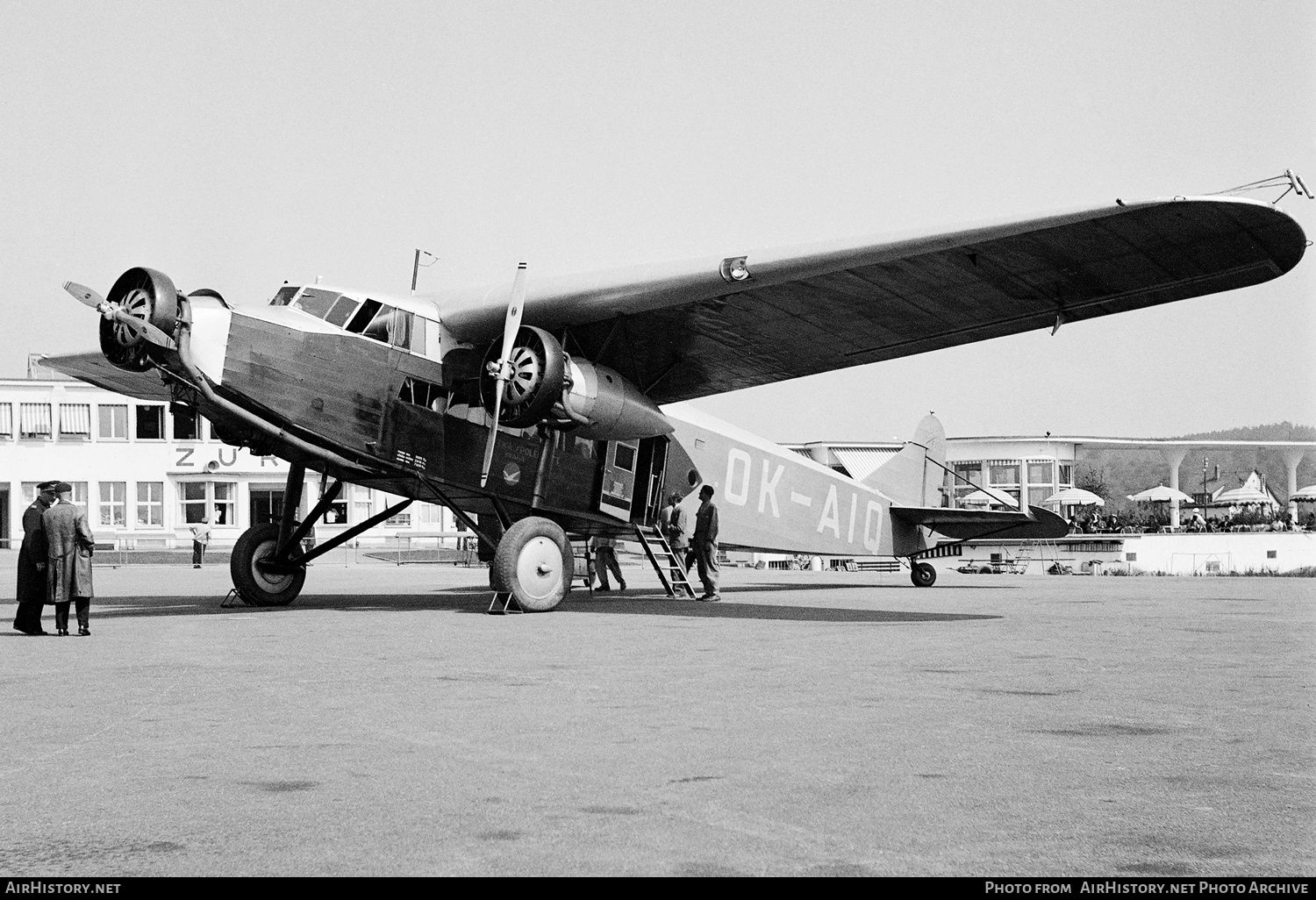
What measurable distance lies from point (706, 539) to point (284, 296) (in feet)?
23.9

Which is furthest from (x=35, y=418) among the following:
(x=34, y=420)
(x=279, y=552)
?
(x=279, y=552)

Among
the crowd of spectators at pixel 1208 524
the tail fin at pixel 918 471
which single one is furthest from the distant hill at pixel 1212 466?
the tail fin at pixel 918 471

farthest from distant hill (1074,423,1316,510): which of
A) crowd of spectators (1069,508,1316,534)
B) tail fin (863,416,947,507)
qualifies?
tail fin (863,416,947,507)

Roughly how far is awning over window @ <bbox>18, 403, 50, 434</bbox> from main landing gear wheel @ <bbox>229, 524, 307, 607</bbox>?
52.9 m

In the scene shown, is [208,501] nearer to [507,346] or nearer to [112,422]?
[112,422]

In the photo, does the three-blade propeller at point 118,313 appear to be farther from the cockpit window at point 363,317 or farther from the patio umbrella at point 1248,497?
the patio umbrella at point 1248,497

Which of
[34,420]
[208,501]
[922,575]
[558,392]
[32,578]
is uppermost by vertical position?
[34,420]

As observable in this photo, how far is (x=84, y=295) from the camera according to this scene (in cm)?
1415

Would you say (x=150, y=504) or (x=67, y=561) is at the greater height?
(x=150, y=504)

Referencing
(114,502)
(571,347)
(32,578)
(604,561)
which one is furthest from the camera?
(114,502)

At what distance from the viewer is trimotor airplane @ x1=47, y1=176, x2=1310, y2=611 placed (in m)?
13.6

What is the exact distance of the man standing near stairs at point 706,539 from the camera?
19.1 meters

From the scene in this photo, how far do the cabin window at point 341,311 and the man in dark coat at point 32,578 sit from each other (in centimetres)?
382

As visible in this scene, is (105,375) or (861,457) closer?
(105,375)
